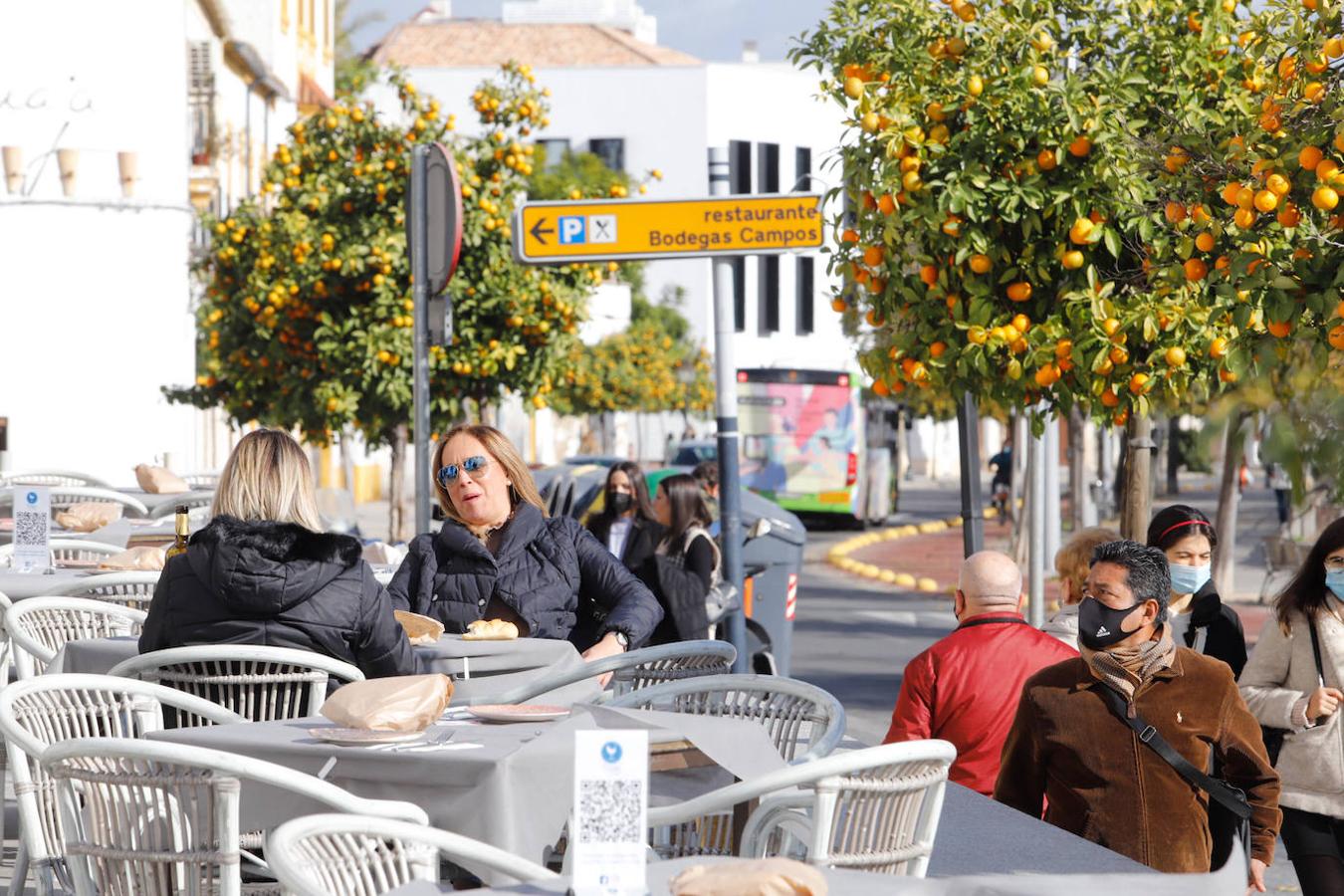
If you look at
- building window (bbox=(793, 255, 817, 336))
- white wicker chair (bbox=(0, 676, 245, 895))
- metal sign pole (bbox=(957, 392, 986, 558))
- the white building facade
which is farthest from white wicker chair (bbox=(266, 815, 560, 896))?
building window (bbox=(793, 255, 817, 336))

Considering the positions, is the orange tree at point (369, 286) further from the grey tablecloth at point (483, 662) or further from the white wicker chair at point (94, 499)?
the grey tablecloth at point (483, 662)

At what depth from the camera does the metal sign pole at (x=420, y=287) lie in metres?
9.13

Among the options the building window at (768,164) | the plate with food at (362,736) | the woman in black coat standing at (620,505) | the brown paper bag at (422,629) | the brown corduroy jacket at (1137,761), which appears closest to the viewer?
the plate with food at (362,736)

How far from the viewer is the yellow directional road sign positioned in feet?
31.0

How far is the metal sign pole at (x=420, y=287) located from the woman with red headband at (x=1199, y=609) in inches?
139

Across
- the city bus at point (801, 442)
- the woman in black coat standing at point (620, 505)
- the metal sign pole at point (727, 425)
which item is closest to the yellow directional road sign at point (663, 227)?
the metal sign pole at point (727, 425)

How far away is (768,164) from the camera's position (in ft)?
241

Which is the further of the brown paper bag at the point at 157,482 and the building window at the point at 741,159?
the building window at the point at 741,159

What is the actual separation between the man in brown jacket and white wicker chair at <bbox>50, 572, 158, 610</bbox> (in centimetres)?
374

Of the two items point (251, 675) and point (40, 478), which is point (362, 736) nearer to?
point (251, 675)

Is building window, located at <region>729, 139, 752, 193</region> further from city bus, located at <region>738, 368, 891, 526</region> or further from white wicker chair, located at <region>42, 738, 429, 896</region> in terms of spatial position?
white wicker chair, located at <region>42, 738, 429, 896</region>

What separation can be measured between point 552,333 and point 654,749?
16.3m

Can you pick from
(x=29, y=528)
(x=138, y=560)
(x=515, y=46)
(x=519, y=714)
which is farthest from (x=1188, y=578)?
(x=515, y=46)

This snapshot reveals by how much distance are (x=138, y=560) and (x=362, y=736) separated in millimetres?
4650
